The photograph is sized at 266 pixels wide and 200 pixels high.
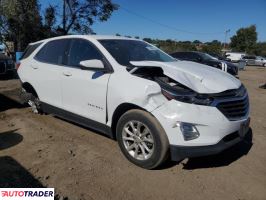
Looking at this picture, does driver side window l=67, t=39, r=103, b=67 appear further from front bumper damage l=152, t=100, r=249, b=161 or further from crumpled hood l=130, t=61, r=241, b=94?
front bumper damage l=152, t=100, r=249, b=161

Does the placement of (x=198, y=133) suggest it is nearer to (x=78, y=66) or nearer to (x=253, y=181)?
(x=253, y=181)

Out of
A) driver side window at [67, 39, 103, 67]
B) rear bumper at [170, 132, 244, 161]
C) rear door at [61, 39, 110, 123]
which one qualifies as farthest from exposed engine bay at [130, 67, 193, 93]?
driver side window at [67, 39, 103, 67]

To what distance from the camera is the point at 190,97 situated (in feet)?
11.7

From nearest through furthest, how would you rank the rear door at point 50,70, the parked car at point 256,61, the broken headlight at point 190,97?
the broken headlight at point 190,97
the rear door at point 50,70
the parked car at point 256,61

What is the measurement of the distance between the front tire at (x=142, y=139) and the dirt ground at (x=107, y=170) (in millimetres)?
154

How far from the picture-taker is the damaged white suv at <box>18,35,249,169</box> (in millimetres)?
3566

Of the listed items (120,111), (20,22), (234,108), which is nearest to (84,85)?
(120,111)

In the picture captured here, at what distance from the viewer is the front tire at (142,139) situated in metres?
3.65

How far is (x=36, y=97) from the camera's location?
6.07 meters

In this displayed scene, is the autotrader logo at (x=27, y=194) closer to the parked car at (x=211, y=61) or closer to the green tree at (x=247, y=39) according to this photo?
the parked car at (x=211, y=61)

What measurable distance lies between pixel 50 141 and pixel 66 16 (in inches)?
845

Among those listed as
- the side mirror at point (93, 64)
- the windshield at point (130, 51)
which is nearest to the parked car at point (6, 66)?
the windshield at point (130, 51)

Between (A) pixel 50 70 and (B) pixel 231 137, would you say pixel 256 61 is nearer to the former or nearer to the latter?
(A) pixel 50 70

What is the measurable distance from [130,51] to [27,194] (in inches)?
111
